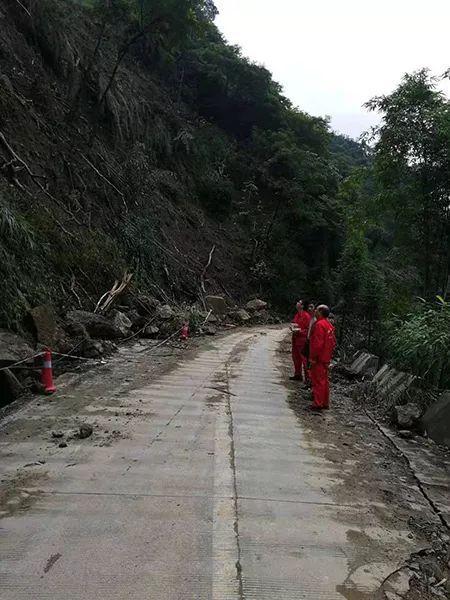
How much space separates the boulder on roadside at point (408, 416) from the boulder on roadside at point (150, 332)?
7.86m

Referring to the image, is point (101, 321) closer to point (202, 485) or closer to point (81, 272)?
point (81, 272)

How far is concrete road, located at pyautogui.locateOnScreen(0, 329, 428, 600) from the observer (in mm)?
2824

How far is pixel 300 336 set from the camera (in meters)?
9.38

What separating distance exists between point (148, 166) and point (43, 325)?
15.6 m

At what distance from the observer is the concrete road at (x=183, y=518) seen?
2.82 metres

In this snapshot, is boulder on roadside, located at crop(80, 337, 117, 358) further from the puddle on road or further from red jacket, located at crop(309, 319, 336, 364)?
red jacket, located at crop(309, 319, 336, 364)

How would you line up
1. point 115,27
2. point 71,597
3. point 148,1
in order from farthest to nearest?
point 115,27 < point 148,1 < point 71,597

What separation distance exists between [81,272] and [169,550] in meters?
9.92

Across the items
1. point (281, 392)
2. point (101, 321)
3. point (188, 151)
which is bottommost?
point (281, 392)

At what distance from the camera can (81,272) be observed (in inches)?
484

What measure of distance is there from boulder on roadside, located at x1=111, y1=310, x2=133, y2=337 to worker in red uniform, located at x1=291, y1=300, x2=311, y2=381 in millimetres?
4235

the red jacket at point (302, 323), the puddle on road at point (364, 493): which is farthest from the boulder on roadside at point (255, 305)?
the puddle on road at point (364, 493)

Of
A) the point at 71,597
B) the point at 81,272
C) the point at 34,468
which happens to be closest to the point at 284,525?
the point at 71,597

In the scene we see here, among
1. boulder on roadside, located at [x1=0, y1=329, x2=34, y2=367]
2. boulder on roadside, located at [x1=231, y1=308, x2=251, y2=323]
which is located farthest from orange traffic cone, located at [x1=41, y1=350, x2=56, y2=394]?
boulder on roadside, located at [x1=231, y1=308, x2=251, y2=323]
